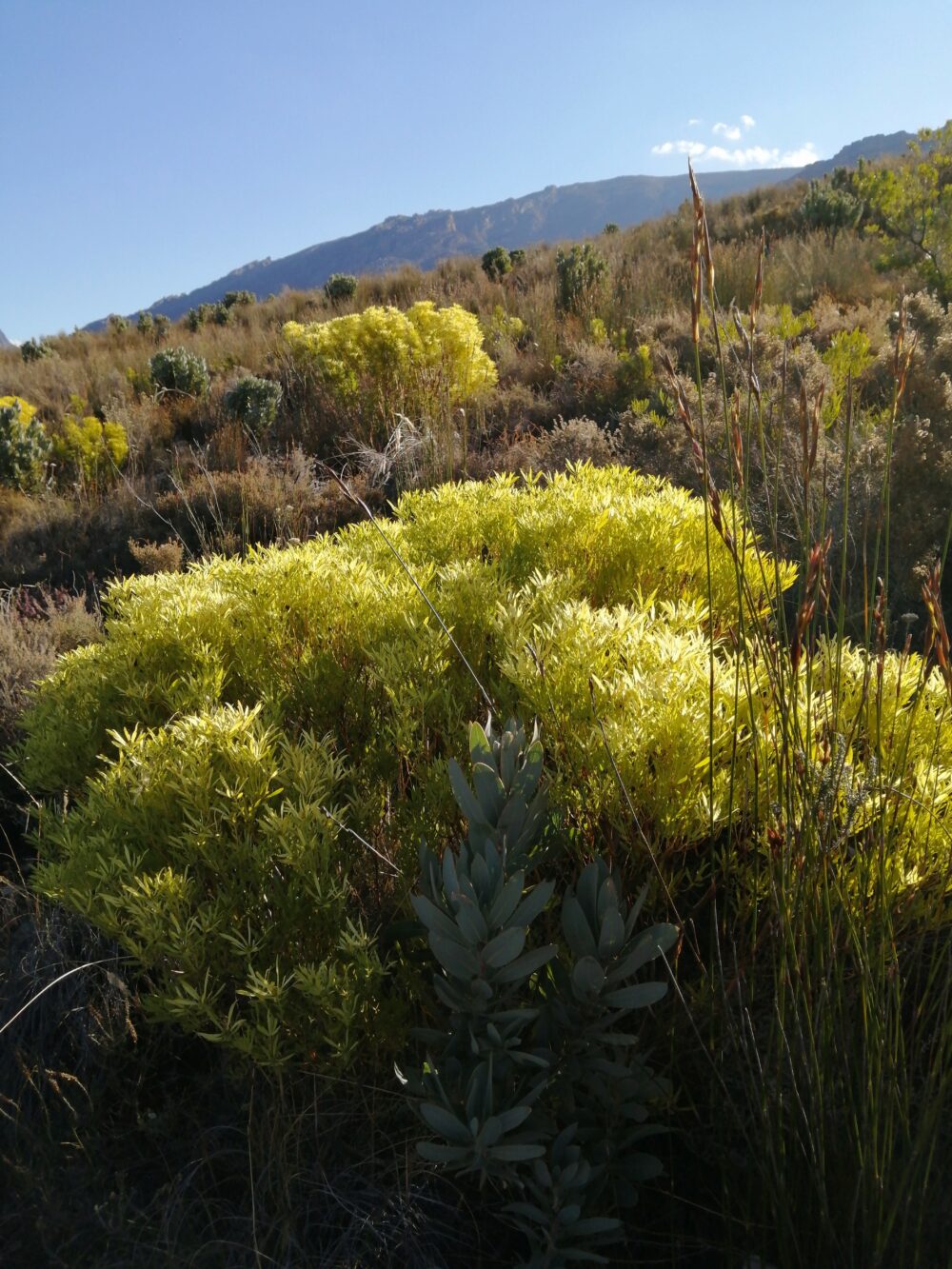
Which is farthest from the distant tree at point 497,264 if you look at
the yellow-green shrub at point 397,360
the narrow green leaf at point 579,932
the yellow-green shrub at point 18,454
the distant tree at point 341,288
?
the narrow green leaf at point 579,932

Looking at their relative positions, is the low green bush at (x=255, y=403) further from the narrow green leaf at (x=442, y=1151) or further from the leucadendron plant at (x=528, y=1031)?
the narrow green leaf at (x=442, y=1151)

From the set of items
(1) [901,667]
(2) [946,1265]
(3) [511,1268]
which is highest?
(1) [901,667]

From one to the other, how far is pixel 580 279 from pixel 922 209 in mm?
4100

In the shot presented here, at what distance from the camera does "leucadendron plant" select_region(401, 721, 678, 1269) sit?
1.12 m

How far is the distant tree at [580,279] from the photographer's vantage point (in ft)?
34.1

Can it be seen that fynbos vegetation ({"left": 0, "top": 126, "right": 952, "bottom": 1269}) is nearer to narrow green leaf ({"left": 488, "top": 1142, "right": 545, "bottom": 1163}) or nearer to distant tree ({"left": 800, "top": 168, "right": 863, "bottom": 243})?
narrow green leaf ({"left": 488, "top": 1142, "right": 545, "bottom": 1163})

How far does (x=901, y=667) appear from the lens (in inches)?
71.7

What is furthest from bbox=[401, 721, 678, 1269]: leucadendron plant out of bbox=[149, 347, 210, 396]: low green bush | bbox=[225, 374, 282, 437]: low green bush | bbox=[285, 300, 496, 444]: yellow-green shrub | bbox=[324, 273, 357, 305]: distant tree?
bbox=[324, 273, 357, 305]: distant tree

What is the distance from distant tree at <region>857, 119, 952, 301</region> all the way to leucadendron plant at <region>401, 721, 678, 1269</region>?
27.2 ft

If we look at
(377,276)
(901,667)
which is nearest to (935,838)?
(901,667)

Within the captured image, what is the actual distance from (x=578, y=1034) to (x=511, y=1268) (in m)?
0.46

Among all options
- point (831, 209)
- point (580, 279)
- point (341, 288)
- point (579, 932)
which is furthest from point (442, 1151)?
point (341, 288)

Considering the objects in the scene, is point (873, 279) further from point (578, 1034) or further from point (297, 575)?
point (578, 1034)

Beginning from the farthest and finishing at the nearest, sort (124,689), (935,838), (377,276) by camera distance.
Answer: (377,276)
(124,689)
(935,838)
